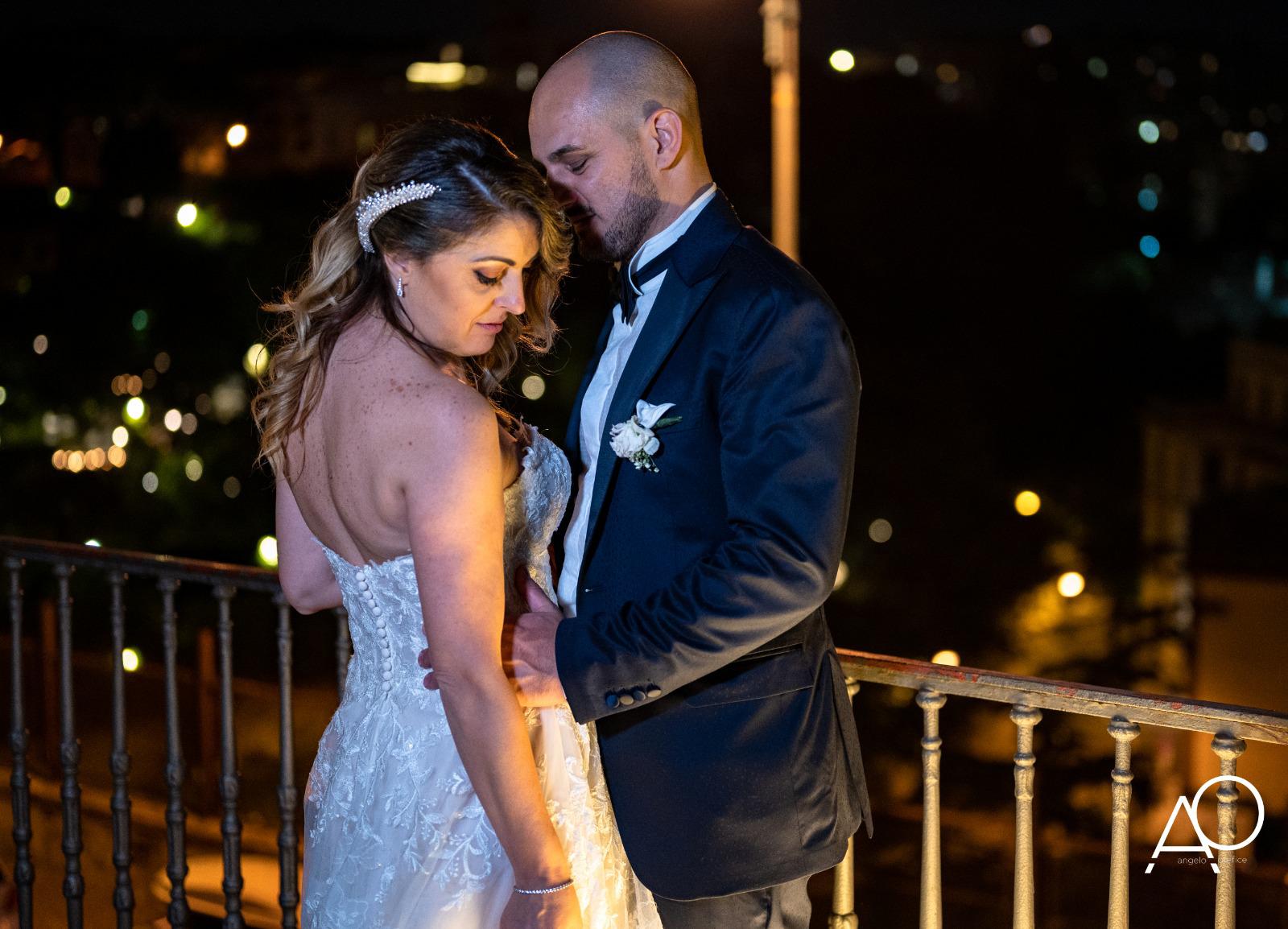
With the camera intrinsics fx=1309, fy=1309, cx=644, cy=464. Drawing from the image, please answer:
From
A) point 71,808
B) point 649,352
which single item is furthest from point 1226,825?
point 71,808

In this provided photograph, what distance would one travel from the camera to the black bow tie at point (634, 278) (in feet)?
7.09

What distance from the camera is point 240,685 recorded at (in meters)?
14.2

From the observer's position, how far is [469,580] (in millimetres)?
1837

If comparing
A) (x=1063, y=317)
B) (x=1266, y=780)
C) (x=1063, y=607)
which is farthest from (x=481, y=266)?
(x=1266, y=780)

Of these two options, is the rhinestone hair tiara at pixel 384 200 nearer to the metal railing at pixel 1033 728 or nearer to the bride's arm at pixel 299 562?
the bride's arm at pixel 299 562

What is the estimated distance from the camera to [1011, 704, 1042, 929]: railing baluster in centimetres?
236

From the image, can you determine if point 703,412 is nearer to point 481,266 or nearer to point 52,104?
point 481,266

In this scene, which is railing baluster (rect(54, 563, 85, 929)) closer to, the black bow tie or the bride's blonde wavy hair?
the bride's blonde wavy hair

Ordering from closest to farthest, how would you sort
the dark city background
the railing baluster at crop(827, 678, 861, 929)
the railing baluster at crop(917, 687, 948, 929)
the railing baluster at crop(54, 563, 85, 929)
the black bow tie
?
the black bow tie, the railing baluster at crop(917, 687, 948, 929), the railing baluster at crop(827, 678, 861, 929), the railing baluster at crop(54, 563, 85, 929), the dark city background

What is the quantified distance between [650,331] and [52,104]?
1113 cm

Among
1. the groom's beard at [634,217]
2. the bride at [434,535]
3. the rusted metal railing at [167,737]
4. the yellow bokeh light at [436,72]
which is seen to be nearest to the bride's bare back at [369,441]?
the bride at [434,535]

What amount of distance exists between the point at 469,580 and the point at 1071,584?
1397cm

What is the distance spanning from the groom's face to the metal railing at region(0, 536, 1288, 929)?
914mm

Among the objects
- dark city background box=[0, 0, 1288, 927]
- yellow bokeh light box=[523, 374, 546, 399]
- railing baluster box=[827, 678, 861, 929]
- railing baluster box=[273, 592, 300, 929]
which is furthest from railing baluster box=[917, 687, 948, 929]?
yellow bokeh light box=[523, 374, 546, 399]
